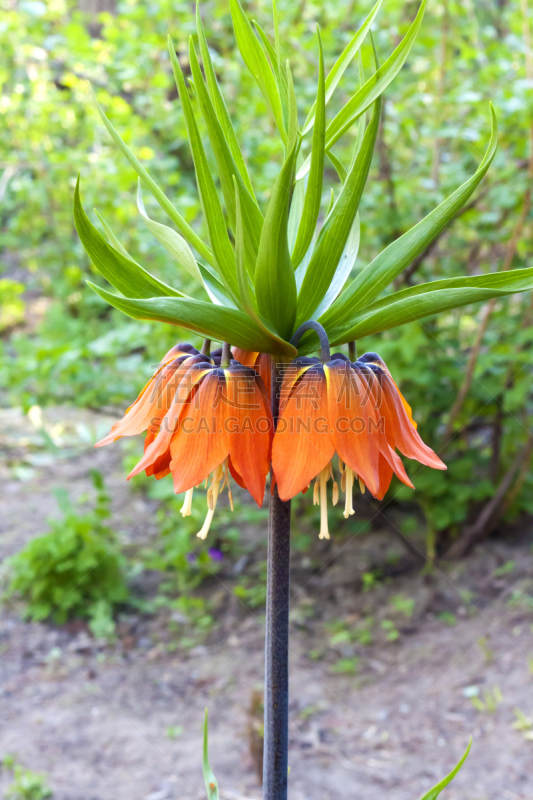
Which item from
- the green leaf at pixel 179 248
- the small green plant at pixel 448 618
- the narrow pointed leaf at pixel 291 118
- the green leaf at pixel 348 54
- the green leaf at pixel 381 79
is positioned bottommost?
the small green plant at pixel 448 618

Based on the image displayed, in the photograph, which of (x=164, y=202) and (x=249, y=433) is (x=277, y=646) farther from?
(x=164, y=202)

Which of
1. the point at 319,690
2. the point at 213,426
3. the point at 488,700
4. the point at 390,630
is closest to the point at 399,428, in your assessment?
the point at 213,426

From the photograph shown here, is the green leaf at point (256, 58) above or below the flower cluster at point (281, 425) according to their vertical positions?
above

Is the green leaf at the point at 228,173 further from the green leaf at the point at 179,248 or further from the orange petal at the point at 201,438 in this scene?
the orange petal at the point at 201,438

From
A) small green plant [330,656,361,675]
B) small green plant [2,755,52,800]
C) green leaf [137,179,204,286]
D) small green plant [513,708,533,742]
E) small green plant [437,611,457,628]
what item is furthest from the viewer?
small green plant [437,611,457,628]

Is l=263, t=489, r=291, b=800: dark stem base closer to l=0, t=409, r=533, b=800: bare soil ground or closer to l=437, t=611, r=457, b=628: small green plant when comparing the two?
l=0, t=409, r=533, b=800: bare soil ground

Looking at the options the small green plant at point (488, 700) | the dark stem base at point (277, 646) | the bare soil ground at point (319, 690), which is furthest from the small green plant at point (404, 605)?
the dark stem base at point (277, 646)

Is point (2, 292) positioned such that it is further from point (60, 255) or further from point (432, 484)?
point (432, 484)

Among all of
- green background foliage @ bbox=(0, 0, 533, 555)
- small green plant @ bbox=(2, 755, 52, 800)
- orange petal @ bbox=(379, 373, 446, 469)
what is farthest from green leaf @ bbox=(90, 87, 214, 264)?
small green plant @ bbox=(2, 755, 52, 800)
